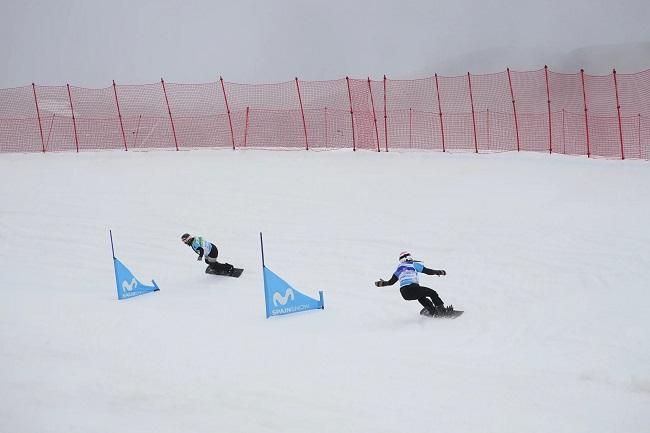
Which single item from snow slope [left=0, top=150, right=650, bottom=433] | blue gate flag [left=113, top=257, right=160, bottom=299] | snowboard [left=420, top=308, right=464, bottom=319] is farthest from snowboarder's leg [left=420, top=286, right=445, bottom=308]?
blue gate flag [left=113, top=257, right=160, bottom=299]

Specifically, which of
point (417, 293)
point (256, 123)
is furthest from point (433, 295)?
point (256, 123)

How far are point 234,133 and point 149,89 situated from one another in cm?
438

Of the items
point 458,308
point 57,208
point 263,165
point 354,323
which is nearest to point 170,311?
point 354,323

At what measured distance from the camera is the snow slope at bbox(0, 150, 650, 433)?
579 cm

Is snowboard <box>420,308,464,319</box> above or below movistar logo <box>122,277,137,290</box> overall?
below

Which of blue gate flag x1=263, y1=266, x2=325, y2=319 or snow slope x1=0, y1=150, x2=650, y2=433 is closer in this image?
snow slope x1=0, y1=150, x2=650, y2=433

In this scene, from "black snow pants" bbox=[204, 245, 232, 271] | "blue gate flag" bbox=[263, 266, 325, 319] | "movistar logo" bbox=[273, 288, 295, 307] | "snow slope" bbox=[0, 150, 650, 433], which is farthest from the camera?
"black snow pants" bbox=[204, 245, 232, 271]

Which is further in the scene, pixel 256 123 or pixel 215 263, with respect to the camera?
pixel 256 123

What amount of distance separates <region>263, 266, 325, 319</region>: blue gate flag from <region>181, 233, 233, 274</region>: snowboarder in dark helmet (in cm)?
299

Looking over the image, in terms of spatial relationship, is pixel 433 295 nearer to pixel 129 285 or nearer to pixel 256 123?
pixel 129 285

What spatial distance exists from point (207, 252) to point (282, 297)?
323 cm

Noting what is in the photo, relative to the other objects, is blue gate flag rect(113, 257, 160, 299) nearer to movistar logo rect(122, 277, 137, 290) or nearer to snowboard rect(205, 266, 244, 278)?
movistar logo rect(122, 277, 137, 290)

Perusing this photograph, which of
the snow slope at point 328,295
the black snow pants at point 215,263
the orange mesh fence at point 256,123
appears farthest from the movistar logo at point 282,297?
the orange mesh fence at point 256,123

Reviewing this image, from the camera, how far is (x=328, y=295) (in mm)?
11352
